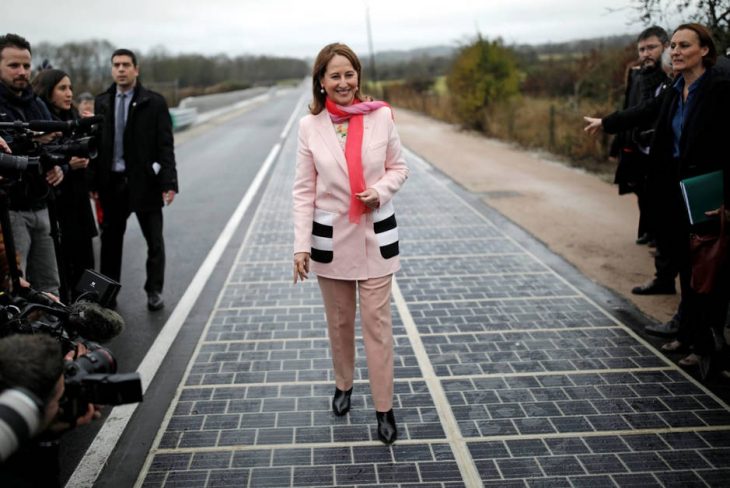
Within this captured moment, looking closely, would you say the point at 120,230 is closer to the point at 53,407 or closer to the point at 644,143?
the point at 53,407

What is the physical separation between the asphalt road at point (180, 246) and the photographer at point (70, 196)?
668mm

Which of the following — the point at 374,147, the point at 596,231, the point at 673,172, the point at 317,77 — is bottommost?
the point at 596,231

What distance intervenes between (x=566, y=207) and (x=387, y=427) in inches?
306

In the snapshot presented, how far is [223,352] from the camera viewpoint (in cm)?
533

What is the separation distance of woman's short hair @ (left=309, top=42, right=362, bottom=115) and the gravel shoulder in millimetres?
3652

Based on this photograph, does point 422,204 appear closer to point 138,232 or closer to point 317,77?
point 138,232

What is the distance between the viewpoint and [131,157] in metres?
6.13

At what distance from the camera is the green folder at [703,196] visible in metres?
4.50

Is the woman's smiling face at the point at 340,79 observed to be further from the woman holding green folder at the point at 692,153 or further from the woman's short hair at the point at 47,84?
the woman's short hair at the point at 47,84

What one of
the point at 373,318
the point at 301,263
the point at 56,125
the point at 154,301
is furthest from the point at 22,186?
the point at 373,318

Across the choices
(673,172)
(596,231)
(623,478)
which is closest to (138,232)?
(596,231)

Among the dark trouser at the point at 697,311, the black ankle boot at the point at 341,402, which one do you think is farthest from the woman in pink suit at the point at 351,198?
the dark trouser at the point at 697,311

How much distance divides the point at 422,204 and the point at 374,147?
7.80 meters

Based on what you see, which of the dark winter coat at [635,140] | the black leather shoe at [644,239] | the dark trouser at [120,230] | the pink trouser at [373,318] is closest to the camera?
the pink trouser at [373,318]
